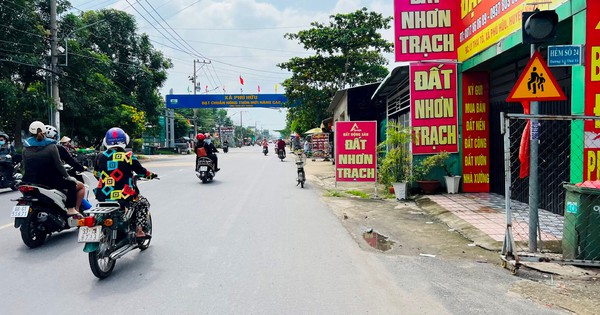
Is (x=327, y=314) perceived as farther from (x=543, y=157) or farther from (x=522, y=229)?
(x=543, y=157)

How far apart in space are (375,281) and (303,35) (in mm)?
25677

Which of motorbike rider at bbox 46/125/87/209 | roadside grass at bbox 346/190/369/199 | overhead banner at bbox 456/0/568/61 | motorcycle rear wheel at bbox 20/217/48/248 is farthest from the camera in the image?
roadside grass at bbox 346/190/369/199

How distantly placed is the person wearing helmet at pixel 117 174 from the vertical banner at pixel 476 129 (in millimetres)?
8014

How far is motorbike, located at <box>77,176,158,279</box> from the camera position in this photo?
175 inches

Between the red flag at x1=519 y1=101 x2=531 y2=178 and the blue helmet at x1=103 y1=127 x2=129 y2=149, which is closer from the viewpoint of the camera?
the blue helmet at x1=103 y1=127 x2=129 y2=149

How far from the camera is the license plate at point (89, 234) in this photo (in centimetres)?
440

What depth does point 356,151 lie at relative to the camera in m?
12.2

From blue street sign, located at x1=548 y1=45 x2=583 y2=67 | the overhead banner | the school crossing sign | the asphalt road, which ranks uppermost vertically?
the overhead banner

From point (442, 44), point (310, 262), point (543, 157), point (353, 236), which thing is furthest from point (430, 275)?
point (442, 44)

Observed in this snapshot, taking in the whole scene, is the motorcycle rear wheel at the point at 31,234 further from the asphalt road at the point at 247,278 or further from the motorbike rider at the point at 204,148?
the motorbike rider at the point at 204,148

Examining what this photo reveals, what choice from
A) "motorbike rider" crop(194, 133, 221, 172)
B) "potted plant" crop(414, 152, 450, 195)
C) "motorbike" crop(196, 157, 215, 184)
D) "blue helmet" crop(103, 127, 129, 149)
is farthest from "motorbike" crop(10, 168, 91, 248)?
"motorbike rider" crop(194, 133, 221, 172)

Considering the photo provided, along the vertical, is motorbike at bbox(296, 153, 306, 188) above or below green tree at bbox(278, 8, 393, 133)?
below

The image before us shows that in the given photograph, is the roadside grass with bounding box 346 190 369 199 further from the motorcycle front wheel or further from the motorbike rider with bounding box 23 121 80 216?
the motorcycle front wheel

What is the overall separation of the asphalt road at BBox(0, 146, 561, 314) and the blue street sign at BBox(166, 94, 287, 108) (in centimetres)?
3945
